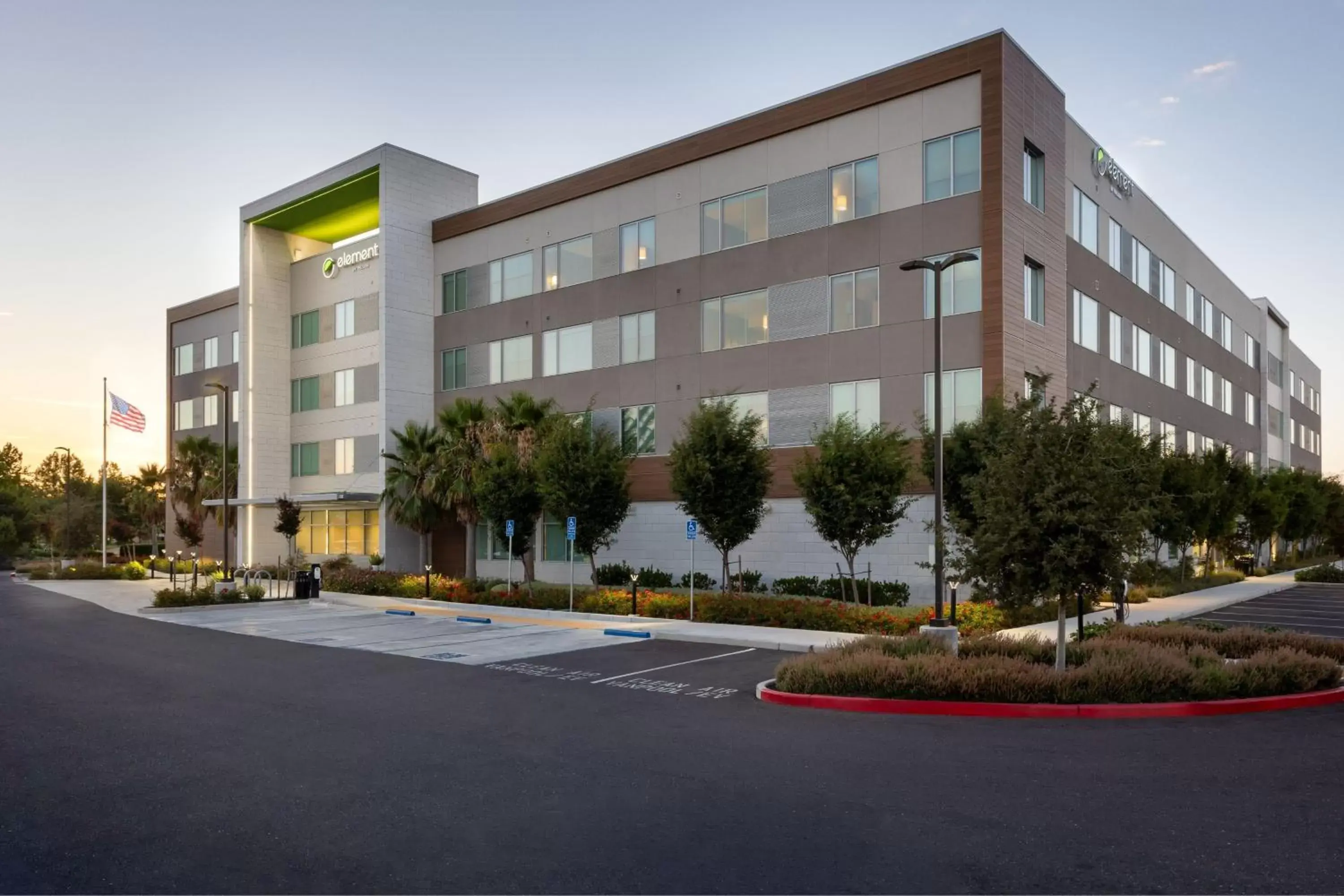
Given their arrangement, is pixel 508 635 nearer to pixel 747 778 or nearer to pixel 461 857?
pixel 747 778

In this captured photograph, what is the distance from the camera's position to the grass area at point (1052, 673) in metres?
13.3

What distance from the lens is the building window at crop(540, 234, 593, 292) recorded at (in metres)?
38.6

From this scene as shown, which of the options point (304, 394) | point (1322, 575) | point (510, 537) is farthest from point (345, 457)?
point (1322, 575)

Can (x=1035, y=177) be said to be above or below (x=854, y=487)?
above

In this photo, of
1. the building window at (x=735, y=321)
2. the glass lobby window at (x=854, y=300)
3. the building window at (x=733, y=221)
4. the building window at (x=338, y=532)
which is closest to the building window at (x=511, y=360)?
the building window at (x=338, y=532)

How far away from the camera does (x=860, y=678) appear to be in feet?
45.7

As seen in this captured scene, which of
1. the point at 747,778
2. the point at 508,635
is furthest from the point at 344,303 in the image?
the point at 747,778

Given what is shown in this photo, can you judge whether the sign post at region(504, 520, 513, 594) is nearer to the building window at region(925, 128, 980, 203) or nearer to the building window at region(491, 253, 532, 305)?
the building window at region(491, 253, 532, 305)

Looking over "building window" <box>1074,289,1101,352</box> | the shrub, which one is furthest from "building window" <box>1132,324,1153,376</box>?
the shrub

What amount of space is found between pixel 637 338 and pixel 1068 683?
83.3 ft

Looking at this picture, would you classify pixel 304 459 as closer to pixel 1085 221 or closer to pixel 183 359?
pixel 183 359

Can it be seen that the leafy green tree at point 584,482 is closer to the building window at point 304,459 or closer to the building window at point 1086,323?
the building window at point 1086,323

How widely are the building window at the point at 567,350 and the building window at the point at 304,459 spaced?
1626 centimetres

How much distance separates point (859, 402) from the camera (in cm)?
3031
